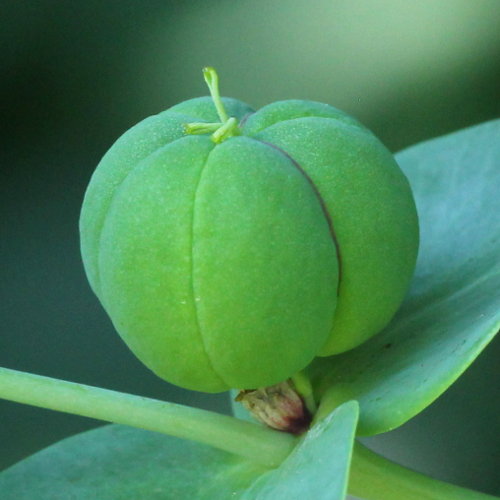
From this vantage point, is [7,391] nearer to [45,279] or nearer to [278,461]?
[278,461]

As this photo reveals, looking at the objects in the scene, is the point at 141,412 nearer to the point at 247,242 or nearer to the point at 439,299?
the point at 247,242

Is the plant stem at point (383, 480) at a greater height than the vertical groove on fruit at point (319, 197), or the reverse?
the vertical groove on fruit at point (319, 197)

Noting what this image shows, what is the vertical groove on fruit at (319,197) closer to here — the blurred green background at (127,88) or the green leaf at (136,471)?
the green leaf at (136,471)

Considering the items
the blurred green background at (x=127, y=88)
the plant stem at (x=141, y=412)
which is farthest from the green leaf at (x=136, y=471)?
the blurred green background at (x=127, y=88)

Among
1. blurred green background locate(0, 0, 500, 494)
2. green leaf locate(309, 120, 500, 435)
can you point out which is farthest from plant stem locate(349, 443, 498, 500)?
blurred green background locate(0, 0, 500, 494)

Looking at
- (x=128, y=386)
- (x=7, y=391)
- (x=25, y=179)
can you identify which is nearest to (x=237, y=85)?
(x=25, y=179)

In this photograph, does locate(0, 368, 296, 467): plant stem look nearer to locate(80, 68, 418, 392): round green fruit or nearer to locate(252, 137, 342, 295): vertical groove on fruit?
locate(80, 68, 418, 392): round green fruit
